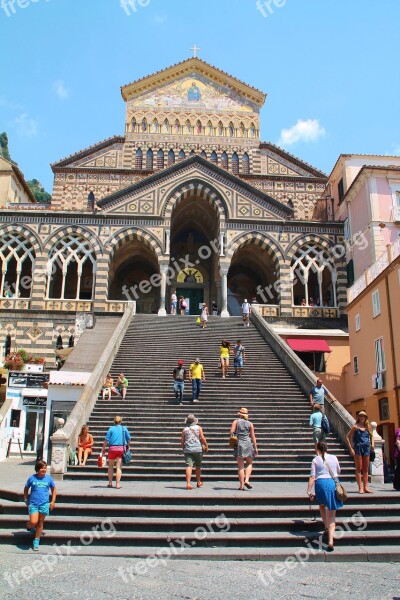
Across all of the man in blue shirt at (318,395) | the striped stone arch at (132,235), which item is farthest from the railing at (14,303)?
the man in blue shirt at (318,395)

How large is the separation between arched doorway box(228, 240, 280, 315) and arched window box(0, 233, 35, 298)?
12.7m

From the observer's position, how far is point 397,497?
10.5 m

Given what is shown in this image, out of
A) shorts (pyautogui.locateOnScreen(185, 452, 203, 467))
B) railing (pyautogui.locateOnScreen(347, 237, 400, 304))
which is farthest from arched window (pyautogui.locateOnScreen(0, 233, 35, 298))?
shorts (pyautogui.locateOnScreen(185, 452, 203, 467))

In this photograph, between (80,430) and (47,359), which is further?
(47,359)

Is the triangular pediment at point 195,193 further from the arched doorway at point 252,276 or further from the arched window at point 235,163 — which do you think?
the arched window at point 235,163

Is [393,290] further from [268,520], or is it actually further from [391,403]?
[268,520]

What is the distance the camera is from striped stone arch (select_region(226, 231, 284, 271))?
32.0 meters

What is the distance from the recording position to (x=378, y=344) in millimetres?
21812

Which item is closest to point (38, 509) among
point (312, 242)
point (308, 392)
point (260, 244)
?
point (308, 392)

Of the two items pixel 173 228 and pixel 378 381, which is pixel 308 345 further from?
pixel 173 228

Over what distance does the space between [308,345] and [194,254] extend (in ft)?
39.9

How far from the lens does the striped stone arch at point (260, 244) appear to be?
32.0 meters

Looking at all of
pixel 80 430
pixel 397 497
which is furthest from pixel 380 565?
pixel 80 430

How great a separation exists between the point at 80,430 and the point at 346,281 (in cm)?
2145
